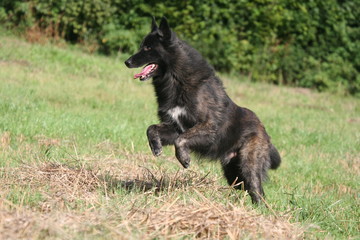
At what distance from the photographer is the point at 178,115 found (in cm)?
573

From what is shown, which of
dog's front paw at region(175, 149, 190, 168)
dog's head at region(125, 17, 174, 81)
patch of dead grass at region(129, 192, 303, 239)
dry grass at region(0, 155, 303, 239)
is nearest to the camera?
dry grass at region(0, 155, 303, 239)

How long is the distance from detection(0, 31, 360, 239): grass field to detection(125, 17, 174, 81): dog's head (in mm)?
1105

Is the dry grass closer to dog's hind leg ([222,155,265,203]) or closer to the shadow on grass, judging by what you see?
the shadow on grass

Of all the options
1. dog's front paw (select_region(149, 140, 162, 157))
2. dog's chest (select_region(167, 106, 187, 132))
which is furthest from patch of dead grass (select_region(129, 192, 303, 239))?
dog's chest (select_region(167, 106, 187, 132))

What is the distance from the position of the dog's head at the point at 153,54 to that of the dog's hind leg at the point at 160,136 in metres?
0.56

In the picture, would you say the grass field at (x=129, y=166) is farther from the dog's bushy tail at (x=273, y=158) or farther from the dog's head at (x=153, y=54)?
the dog's head at (x=153, y=54)

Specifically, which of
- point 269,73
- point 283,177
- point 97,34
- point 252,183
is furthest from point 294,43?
point 252,183

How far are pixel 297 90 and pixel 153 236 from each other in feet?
42.6

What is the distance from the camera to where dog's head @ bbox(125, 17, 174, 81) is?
19.3ft

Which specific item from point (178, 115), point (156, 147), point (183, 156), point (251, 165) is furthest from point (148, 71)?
point (251, 165)

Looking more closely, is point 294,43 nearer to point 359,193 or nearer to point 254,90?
point 254,90

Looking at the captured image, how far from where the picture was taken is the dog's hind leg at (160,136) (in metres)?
5.57

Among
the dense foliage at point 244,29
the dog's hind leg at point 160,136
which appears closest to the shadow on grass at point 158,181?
the dog's hind leg at point 160,136

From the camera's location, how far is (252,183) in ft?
19.5
